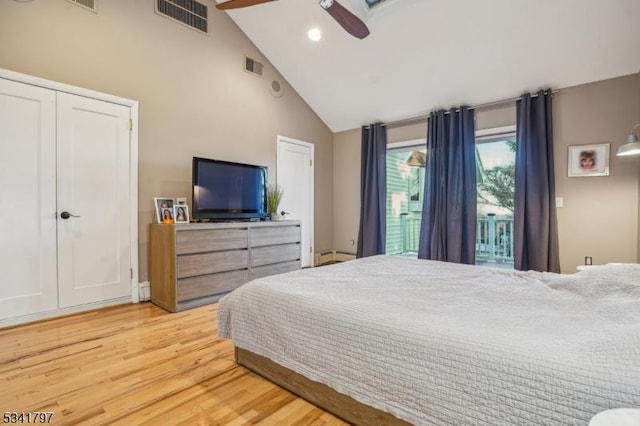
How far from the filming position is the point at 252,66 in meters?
4.48

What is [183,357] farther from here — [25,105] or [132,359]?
[25,105]

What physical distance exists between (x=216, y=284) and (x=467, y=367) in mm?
2839

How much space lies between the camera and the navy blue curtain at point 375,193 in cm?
514

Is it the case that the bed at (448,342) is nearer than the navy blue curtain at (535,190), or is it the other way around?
the bed at (448,342)

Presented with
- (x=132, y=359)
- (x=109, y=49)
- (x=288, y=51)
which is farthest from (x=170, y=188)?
(x=288, y=51)

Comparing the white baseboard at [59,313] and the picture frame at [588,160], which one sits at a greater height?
the picture frame at [588,160]

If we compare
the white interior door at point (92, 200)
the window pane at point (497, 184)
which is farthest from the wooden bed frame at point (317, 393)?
the window pane at point (497, 184)

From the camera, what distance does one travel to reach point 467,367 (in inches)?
41.3

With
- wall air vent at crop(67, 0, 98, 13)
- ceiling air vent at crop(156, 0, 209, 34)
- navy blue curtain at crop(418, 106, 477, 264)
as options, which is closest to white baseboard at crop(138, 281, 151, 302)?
wall air vent at crop(67, 0, 98, 13)

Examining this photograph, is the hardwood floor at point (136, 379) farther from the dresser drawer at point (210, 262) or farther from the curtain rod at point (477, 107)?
the curtain rod at point (477, 107)

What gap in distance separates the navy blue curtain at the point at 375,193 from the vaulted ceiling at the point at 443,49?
1.11 feet

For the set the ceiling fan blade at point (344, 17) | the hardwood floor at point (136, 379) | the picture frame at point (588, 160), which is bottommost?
the hardwood floor at point (136, 379)

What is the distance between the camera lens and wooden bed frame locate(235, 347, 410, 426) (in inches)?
52.8

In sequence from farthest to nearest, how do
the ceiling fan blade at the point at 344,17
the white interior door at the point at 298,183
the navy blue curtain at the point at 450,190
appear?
1. the white interior door at the point at 298,183
2. the navy blue curtain at the point at 450,190
3. the ceiling fan blade at the point at 344,17
